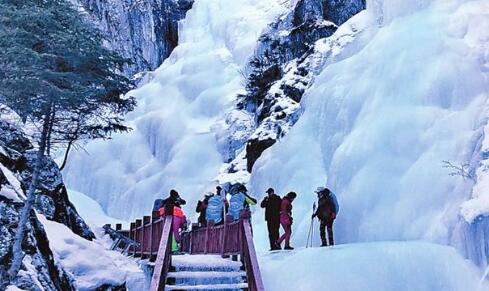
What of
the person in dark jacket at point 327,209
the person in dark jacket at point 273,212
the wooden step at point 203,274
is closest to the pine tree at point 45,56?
the wooden step at point 203,274

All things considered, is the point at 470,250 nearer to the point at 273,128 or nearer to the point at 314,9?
the point at 273,128

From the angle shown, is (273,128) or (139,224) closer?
(139,224)

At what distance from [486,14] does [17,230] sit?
37.9 ft

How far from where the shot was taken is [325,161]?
639 inches

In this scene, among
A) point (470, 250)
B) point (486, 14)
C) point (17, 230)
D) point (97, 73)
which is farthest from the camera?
point (486, 14)

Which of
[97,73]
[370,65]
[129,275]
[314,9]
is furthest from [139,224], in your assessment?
[314,9]

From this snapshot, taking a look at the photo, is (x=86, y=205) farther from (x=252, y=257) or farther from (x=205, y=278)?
(x=252, y=257)

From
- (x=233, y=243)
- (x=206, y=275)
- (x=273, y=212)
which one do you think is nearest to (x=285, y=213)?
(x=273, y=212)

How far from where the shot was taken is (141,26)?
3872 cm

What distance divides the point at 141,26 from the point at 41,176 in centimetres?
2777

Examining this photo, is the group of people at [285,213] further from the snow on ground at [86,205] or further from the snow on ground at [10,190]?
the snow on ground at [86,205]

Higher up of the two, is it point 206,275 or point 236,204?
point 236,204

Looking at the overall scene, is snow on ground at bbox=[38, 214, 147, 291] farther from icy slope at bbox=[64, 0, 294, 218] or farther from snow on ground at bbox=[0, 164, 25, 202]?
icy slope at bbox=[64, 0, 294, 218]

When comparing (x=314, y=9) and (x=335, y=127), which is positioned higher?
(x=314, y=9)
